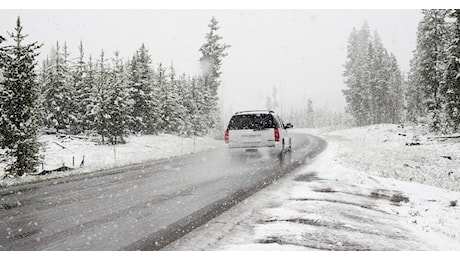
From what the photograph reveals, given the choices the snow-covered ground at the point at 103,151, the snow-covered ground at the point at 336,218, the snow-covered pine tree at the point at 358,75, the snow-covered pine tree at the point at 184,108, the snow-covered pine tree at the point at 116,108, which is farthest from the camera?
the snow-covered pine tree at the point at 358,75

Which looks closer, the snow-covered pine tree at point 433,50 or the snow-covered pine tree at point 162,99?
the snow-covered pine tree at point 433,50

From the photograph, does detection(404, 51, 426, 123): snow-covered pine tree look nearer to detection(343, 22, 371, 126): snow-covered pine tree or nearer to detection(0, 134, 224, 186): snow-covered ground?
detection(343, 22, 371, 126): snow-covered pine tree

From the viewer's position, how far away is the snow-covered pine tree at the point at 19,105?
1448 cm

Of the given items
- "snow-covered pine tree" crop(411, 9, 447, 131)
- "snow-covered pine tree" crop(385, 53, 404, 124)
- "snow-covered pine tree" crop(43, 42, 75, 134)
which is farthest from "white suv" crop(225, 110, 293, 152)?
"snow-covered pine tree" crop(385, 53, 404, 124)

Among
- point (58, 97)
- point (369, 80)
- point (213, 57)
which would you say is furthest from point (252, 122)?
point (369, 80)

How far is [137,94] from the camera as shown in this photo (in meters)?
30.5

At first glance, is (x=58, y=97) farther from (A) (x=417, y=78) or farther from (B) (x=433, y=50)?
(A) (x=417, y=78)

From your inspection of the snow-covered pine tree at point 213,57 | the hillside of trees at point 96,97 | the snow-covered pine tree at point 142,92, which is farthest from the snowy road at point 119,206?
the snow-covered pine tree at point 213,57

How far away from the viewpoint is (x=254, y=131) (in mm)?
14375

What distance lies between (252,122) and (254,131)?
0.43 metres

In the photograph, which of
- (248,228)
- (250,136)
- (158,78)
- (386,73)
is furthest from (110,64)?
(386,73)

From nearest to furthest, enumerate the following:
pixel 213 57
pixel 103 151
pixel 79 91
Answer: pixel 103 151, pixel 79 91, pixel 213 57

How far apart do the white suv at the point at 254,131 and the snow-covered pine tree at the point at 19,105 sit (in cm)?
860

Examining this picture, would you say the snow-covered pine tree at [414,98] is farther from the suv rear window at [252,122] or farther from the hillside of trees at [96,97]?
the suv rear window at [252,122]
